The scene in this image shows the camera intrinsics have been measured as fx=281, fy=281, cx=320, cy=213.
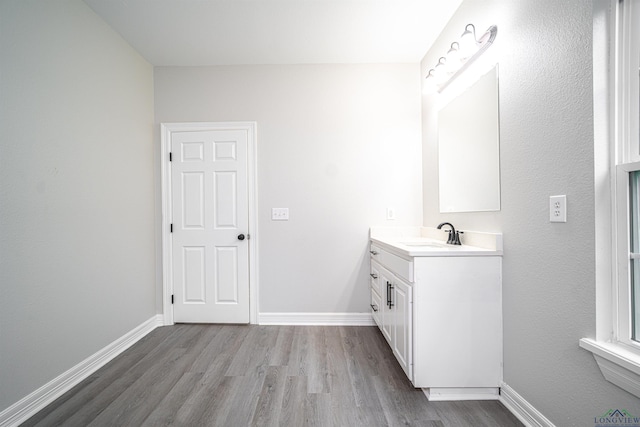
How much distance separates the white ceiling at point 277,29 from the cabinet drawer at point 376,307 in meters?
2.24

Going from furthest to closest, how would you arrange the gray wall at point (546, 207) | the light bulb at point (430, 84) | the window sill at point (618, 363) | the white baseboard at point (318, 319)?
the white baseboard at point (318, 319)
the light bulb at point (430, 84)
the gray wall at point (546, 207)
the window sill at point (618, 363)

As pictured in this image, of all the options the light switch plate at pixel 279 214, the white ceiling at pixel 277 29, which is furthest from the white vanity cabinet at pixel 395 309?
the white ceiling at pixel 277 29

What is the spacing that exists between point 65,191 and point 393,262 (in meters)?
2.25

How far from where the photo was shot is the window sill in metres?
0.93

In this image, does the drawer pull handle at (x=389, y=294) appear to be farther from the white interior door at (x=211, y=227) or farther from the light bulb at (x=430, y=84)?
the light bulb at (x=430, y=84)

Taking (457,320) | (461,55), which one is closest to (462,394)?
(457,320)

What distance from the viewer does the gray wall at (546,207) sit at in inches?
44.1

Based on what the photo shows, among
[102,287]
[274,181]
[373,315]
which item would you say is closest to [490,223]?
[373,315]

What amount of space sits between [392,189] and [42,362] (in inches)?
113

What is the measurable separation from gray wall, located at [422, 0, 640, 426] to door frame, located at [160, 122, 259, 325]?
6.72 ft

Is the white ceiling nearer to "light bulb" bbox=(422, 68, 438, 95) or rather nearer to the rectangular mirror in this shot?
"light bulb" bbox=(422, 68, 438, 95)

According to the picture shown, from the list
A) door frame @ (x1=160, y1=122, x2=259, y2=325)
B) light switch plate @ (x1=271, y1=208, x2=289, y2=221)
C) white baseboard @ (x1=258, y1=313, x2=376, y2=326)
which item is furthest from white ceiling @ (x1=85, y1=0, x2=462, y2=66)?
white baseboard @ (x1=258, y1=313, x2=376, y2=326)

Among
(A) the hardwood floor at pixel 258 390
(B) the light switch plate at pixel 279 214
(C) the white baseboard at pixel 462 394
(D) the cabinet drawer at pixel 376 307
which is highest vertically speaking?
(B) the light switch plate at pixel 279 214

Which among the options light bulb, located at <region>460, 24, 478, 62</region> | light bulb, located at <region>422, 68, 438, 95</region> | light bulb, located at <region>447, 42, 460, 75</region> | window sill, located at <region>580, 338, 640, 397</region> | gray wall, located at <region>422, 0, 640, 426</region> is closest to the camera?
window sill, located at <region>580, 338, 640, 397</region>
